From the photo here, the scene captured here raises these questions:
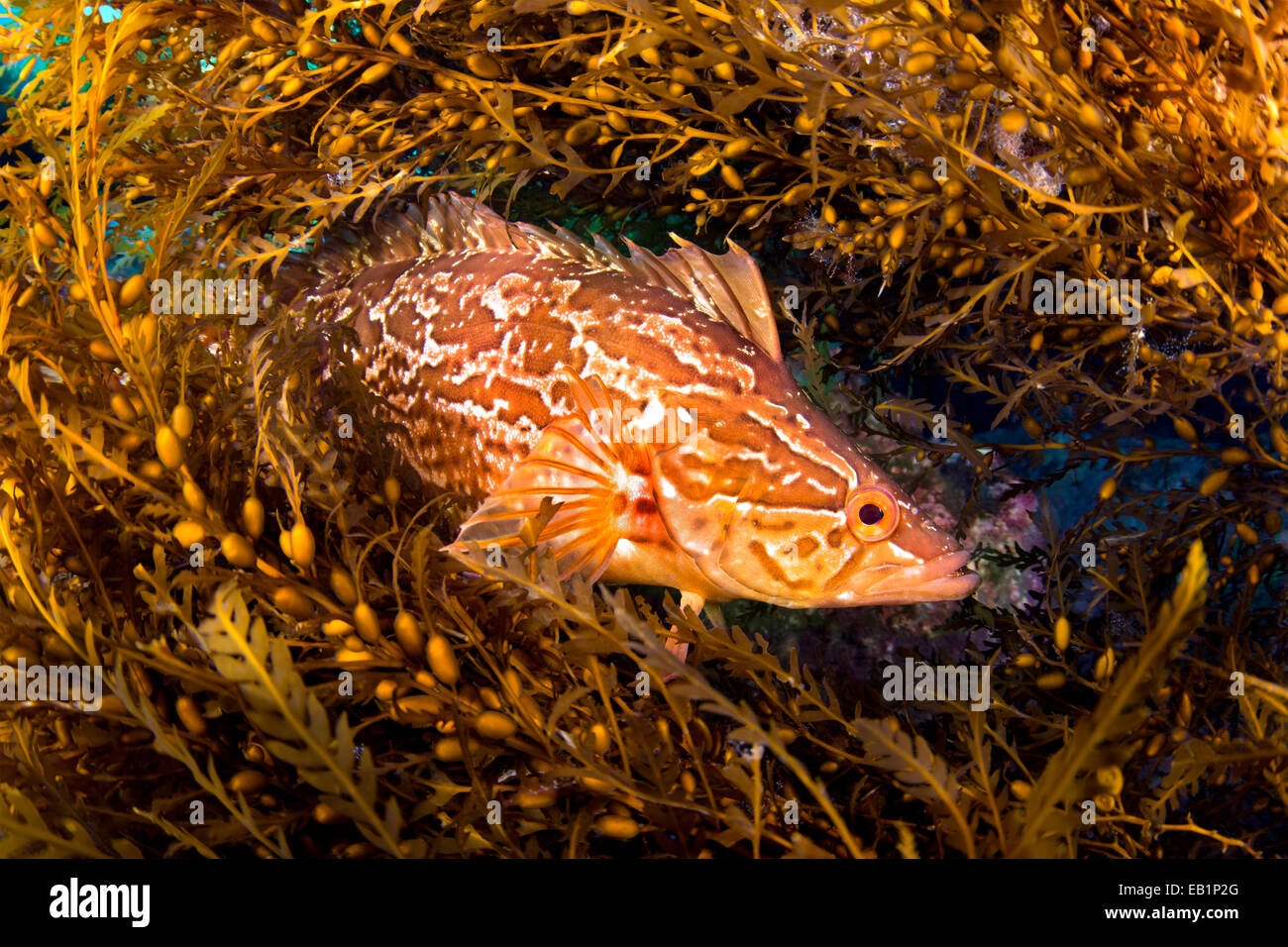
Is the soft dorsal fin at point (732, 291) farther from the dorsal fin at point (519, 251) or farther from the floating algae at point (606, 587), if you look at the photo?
the floating algae at point (606, 587)

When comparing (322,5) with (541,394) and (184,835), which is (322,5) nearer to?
(541,394)

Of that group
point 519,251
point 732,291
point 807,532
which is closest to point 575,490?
point 807,532

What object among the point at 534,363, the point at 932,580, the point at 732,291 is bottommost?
the point at 932,580

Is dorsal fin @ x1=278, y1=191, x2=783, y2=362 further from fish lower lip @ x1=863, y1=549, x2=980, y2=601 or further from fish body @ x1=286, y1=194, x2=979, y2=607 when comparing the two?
fish lower lip @ x1=863, y1=549, x2=980, y2=601

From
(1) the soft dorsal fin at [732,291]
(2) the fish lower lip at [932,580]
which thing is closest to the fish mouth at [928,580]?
(2) the fish lower lip at [932,580]

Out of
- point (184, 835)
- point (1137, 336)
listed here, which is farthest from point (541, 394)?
point (1137, 336)

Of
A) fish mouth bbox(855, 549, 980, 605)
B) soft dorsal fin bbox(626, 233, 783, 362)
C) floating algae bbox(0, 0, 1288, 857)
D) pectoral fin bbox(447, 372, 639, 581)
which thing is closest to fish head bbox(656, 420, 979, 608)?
fish mouth bbox(855, 549, 980, 605)

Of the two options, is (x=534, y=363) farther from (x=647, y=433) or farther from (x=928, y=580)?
(x=928, y=580)
